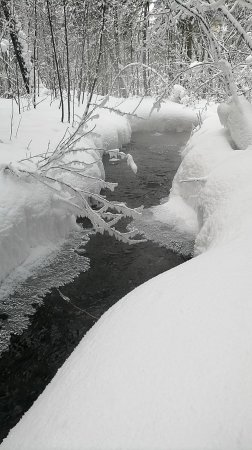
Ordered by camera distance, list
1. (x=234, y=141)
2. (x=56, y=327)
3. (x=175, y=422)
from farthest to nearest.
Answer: (x=234, y=141), (x=56, y=327), (x=175, y=422)

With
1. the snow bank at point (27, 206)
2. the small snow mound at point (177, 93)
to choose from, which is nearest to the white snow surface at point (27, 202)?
the snow bank at point (27, 206)

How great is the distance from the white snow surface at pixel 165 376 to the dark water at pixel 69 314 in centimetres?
89

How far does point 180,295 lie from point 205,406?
880 mm

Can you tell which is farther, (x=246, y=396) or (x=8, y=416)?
(x=8, y=416)

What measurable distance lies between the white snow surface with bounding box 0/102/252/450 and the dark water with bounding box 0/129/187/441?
89cm

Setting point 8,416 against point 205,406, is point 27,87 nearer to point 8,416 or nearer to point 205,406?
point 8,416

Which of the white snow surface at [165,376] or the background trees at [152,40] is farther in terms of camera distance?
the background trees at [152,40]

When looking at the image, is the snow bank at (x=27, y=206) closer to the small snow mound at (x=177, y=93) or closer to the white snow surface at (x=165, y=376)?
the white snow surface at (x=165, y=376)

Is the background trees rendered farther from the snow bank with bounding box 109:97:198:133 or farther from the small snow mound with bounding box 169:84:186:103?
the small snow mound with bounding box 169:84:186:103

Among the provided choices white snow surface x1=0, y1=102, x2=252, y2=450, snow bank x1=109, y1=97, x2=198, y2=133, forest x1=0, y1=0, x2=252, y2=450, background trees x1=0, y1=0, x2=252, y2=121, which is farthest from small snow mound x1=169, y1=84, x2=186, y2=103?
white snow surface x1=0, y1=102, x2=252, y2=450

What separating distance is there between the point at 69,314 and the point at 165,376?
2192mm

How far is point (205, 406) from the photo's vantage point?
1.55 meters

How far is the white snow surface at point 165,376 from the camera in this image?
1502 millimetres

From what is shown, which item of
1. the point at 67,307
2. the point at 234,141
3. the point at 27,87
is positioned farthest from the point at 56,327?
the point at 27,87
